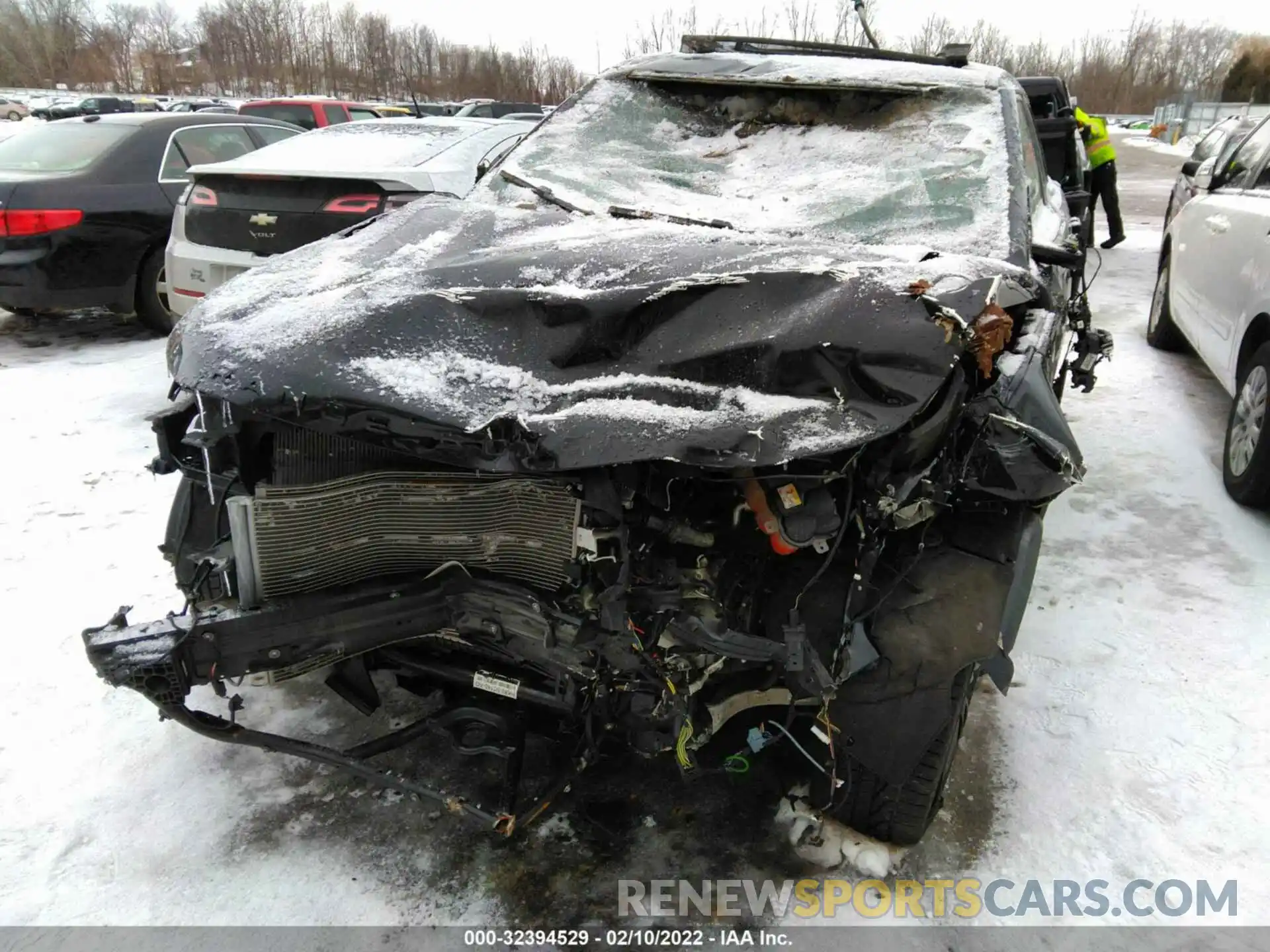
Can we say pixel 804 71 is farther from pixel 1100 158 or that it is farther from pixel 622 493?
pixel 1100 158

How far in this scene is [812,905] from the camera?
2.07m

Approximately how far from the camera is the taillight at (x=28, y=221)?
19.4 ft

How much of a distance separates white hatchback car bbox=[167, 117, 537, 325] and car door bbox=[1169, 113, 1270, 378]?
3.87 m

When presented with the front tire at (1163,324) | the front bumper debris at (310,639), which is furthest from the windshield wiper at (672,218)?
the front tire at (1163,324)

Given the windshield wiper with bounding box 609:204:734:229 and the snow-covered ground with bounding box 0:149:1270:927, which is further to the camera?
the windshield wiper with bounding box 609:204:734:229

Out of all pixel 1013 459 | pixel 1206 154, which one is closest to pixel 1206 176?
pixel 1206 154

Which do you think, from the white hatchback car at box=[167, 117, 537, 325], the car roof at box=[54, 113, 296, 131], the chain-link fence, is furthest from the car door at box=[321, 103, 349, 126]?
the chain-link fence

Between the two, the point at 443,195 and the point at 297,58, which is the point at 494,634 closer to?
the point at 443,195

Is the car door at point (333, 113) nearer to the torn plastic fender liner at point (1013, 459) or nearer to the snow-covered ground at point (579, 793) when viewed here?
the snow-covered ground at point (579, 793)

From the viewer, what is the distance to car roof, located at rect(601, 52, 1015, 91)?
10.9 ft

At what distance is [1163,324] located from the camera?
6254mm

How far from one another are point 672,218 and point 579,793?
1.73m

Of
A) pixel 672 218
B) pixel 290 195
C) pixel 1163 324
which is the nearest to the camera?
pixel 672 218

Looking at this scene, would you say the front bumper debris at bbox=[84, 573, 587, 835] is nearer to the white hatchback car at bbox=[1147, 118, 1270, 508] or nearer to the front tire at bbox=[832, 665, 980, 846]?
the front tire at bbox=[832, 665, 980, 846]
